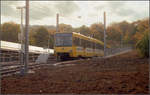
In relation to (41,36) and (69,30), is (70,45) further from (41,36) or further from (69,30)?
(69,30)

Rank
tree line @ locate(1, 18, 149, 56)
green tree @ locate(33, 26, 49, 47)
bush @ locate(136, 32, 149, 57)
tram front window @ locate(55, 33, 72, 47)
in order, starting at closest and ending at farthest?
tree line @ locate(1, 18, 149, 56), green tree @ locate(33, 26, 49, 47), tram front window @ locate(55, 33, 72, 47), bush @ locate(136, 32, 149, 57)

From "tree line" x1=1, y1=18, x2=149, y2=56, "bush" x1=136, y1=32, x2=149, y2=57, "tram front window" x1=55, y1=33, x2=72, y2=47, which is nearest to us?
"tree line" x1=1, y1=18, x2=149, y2=56

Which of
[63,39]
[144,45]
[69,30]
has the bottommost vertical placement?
[144,45]

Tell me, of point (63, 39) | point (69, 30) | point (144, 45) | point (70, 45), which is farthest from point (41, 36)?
point (144, 45)

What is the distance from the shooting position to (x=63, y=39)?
2233cm

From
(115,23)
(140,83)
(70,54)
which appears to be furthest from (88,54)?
(140,83)

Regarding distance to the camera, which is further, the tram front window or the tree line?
the tram front window

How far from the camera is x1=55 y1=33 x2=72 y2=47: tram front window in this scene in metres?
21.7

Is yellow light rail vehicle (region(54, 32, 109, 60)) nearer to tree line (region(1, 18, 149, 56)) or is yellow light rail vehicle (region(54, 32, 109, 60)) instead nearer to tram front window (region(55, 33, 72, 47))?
tram front window (region(55, 33, 72, 47))

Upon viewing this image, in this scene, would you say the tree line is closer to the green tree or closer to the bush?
the green tree

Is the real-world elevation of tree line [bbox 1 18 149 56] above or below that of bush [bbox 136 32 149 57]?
above

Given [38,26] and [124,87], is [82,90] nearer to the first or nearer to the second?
[124,87]

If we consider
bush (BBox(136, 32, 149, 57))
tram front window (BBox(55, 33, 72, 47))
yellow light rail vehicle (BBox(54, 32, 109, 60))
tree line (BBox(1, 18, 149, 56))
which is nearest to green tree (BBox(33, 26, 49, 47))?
tree line (BBox(1, 18, 149, 56))

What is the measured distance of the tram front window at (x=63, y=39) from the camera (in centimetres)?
2174
